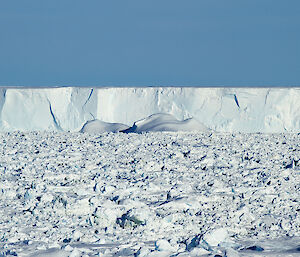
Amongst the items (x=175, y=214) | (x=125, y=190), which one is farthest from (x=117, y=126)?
(x=175, y=214)

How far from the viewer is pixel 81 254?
3.60m

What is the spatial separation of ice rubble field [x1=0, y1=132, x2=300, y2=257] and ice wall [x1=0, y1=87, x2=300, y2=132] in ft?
46.7

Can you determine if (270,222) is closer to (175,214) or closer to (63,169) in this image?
(175,214)

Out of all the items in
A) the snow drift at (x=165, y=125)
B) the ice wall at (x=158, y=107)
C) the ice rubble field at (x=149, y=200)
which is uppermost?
the ice wall at (x=158, y=107)

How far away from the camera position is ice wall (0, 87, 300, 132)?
23.0 m

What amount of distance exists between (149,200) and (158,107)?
18.9 metres

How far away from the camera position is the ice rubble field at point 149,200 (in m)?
3.98

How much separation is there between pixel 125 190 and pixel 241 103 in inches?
731

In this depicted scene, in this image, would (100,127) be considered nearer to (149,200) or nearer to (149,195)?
(149,195)

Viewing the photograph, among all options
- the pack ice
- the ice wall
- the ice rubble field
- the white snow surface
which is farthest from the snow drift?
the ice wall

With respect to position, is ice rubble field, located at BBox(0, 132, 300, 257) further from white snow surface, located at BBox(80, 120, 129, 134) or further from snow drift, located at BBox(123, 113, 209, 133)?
white snow surface, located at BBox(80, 120, 129, 134)

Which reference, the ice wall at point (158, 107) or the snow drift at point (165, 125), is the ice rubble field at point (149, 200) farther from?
the ice wall at point (158, 107)

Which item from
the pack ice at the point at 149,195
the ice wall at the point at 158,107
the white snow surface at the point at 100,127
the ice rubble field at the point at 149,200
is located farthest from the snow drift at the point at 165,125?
the ice wall at the point at 158,107

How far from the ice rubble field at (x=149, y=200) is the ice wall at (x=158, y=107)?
14236 millimetres
